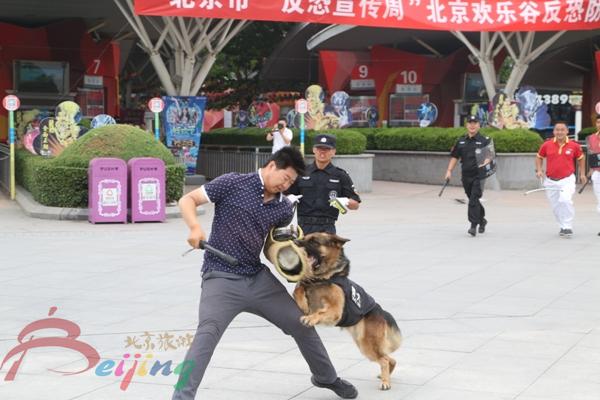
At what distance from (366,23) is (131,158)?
924 cm

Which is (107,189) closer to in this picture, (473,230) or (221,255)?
(473,230)

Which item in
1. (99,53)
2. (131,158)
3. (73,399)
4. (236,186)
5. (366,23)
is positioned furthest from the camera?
(99,53)

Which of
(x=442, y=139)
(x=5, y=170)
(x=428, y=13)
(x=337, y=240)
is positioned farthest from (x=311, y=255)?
(x=442, y=139)

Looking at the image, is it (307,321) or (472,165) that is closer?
(307,321)

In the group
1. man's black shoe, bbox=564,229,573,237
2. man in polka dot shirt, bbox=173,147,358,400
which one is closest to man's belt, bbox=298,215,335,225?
man in polka dot shirt, bbox=173,147,358,400

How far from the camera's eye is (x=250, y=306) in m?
5.78

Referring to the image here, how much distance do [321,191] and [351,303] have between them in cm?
260

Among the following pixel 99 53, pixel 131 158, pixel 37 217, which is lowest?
pixel 37 217

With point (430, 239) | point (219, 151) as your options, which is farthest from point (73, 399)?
point (219, 151)

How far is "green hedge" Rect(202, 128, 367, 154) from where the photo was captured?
23.4 metres

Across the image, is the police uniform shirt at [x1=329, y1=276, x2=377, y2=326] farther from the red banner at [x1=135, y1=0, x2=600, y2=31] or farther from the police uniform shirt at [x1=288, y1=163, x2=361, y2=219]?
the red banner at [x1=135, y1=0, x2=600, y2=31]

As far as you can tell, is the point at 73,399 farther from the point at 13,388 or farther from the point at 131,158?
the point at 131,158

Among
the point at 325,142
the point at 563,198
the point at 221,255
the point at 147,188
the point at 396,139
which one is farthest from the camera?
the point at 396,139

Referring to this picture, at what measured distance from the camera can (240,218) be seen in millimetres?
5719
